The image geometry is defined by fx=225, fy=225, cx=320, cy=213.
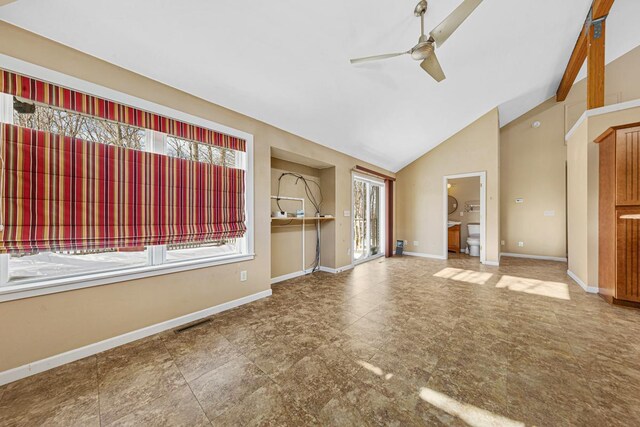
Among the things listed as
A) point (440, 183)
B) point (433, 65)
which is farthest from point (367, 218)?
point (433, 65)

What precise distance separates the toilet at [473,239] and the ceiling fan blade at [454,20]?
211 inches

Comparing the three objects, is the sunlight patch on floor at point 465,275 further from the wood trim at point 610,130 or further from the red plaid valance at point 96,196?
the red plaid valance at point 96,196

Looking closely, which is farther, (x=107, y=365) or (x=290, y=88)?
(x=290, y=88)

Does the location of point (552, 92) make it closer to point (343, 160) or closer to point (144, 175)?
point (343, 160)

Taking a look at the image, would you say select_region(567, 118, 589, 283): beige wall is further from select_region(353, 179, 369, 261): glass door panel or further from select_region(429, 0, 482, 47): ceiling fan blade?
select_region(353, 179, 369, 261): glass door panel

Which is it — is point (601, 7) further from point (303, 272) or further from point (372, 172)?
point (303, 272)

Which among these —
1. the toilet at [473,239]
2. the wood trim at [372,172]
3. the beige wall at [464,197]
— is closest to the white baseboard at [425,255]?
the toilet at [473,239]

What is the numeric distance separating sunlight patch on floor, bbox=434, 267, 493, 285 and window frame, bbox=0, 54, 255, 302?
352cm

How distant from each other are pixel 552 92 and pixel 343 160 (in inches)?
215

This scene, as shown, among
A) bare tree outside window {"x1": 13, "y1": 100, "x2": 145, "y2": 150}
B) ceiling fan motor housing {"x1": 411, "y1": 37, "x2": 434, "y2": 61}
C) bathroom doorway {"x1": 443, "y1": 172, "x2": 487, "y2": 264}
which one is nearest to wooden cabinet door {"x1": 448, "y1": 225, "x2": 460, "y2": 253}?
bathroom doorway {"x1": 443, "y1": 172, "x2": 487, "y2": 264}

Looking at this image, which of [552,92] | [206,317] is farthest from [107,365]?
[552,92]

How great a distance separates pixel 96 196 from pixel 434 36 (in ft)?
10.9

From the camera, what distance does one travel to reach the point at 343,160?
4.60 meters

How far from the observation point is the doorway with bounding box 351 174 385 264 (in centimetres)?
554
